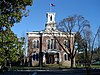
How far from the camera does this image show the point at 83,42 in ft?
237

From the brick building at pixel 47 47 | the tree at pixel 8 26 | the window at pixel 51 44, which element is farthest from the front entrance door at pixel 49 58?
the tree at pixel 8 26

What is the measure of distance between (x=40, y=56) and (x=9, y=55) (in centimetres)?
6333

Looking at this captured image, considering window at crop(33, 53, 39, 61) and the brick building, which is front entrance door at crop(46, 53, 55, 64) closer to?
the brick building

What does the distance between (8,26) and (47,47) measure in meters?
63.4

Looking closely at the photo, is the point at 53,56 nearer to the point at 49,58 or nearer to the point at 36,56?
the point at 49,58

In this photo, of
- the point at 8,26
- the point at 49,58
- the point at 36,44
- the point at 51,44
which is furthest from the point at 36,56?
the point at 8,26

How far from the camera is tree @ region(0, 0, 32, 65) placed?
45.6 ft

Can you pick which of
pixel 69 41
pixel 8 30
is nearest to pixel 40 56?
pixel 69 41

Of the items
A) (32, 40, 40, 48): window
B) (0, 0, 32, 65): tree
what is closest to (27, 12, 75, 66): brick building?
(32, 40, 40, 48): window

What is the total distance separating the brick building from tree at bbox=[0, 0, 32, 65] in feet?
203

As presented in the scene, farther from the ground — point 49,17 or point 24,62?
point 49,17

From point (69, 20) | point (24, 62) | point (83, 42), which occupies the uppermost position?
point (69, 20)

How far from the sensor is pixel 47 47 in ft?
254

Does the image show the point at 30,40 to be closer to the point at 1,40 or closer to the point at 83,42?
the point at 83,42
